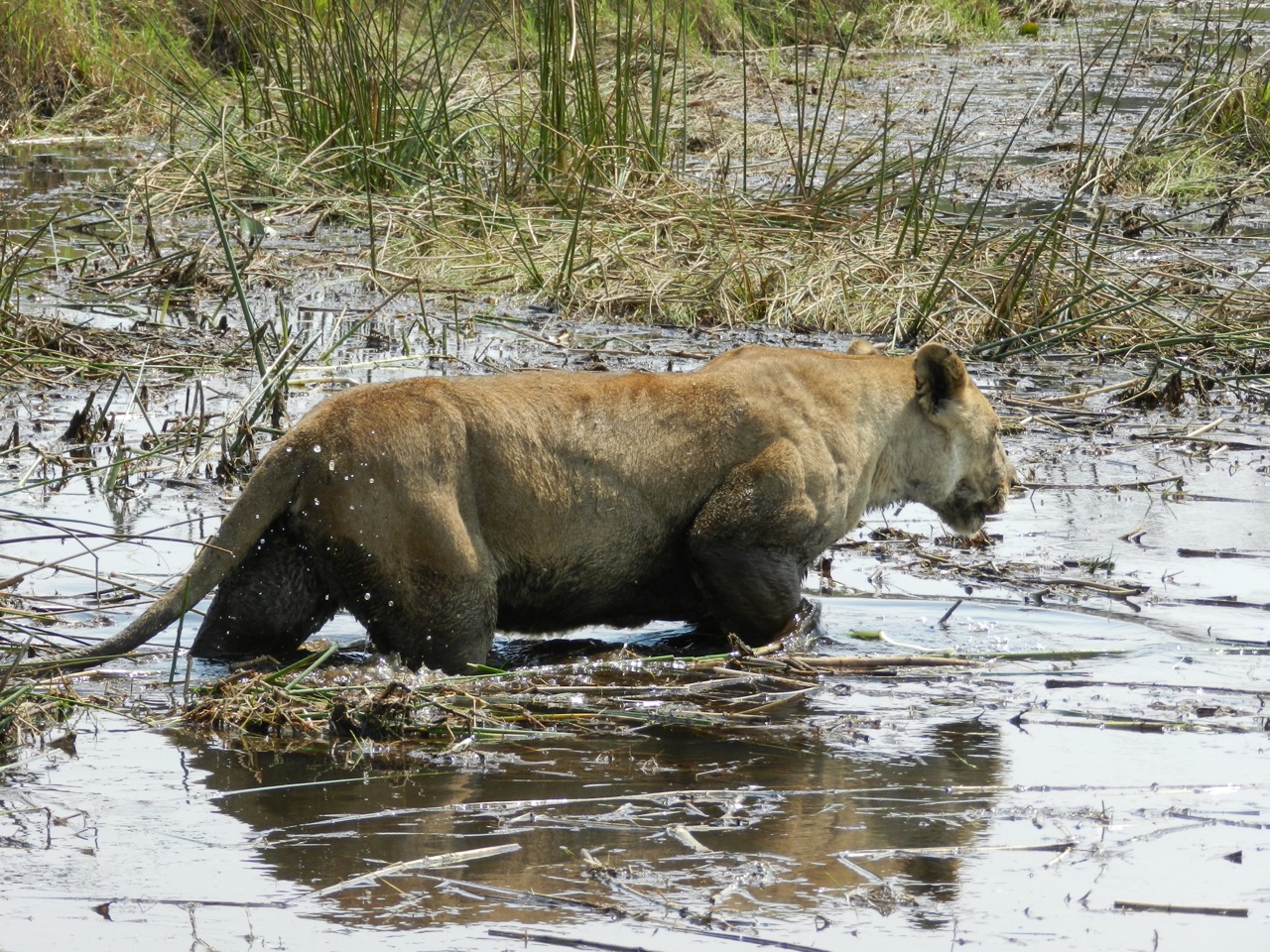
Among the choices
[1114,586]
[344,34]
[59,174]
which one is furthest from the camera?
[59,174]

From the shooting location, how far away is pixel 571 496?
6152 mm

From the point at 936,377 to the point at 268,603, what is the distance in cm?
285

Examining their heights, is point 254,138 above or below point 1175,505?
above

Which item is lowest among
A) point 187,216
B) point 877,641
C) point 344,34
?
point 877,641

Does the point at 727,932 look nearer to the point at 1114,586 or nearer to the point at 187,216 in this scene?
the point at 1114,586

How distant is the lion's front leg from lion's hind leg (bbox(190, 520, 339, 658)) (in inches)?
54.8

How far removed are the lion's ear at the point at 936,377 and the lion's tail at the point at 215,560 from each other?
8.79ft

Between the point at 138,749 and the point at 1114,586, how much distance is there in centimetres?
398

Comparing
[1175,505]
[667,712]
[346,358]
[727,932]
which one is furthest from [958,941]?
[346,358]

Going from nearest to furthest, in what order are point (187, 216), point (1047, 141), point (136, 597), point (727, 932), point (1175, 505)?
1. point (727, 932)
2. point (136, 597)
3. point (1175, 505)
4. point (187, 216)
5. point (1047, 141)

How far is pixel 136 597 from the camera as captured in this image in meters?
6.54

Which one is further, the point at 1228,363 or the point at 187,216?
the point at 187,216

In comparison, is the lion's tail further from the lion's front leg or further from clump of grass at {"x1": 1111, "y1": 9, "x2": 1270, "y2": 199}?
clump of grass at {"x1": 1111, "y1": 9, "x2": 1270, "y2": 199}

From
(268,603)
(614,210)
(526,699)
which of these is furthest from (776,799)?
(614,210)
